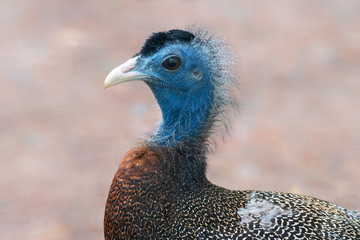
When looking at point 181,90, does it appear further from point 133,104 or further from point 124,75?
point 133,104

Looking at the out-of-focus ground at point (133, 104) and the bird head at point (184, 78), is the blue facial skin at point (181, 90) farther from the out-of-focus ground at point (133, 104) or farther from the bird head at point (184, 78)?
the out-of-focus ground at point (133, 104)

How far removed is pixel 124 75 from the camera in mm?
3404

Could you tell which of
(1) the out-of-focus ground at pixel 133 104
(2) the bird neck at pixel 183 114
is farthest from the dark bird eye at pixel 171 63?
(1) the out-of-focus ground at pixel 133 104

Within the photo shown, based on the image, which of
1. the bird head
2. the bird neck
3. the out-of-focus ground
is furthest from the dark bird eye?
the out-of-focus ground

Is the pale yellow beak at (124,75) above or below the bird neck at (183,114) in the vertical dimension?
above

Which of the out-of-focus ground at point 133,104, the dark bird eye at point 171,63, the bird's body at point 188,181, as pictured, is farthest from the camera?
the out-of-focus ground at point 133,104

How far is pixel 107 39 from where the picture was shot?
7664 mm

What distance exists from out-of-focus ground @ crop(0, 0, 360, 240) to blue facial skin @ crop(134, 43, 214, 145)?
1.84m

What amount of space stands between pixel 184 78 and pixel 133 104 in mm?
3291

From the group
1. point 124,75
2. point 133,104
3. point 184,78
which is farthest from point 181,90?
point 133,104

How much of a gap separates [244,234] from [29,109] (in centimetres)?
400

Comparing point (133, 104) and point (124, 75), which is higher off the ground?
point (133, 104)

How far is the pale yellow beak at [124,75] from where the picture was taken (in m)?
3.38

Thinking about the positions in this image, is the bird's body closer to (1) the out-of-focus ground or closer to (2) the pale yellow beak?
(2) the pale yellow beak
